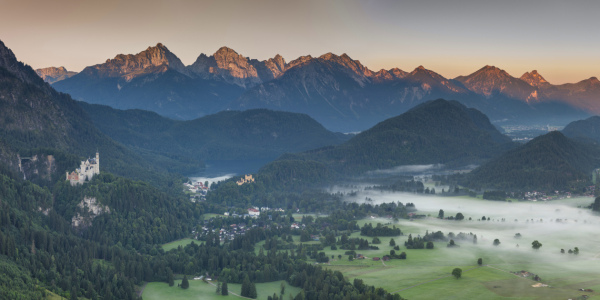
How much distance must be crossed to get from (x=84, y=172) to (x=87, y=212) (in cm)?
1414

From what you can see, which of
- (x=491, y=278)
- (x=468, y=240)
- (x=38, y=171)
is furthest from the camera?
(x=38, y=171)

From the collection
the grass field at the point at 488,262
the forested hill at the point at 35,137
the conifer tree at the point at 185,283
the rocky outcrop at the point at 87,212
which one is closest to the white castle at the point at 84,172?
the forested hill at the point at 35,137

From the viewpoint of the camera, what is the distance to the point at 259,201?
180000mm

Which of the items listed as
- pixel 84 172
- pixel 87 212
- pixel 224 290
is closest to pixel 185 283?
pixel 224 290

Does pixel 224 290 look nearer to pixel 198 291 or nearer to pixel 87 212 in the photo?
pixel 198 291

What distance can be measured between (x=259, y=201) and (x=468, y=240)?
69880mm

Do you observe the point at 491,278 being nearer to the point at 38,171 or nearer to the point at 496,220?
the point at 496,220

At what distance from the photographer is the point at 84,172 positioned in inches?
5561

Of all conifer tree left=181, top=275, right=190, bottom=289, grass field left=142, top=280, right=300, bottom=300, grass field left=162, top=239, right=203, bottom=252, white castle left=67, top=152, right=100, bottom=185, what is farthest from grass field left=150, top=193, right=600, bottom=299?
white castle left=67, top=152, right=100, bottom=185

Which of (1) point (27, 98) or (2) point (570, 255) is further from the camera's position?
(1) point (27, 98)

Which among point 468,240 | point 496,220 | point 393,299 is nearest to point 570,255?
point 468,240

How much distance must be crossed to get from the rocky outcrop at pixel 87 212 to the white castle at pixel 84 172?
862cm

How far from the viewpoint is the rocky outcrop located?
422 ft

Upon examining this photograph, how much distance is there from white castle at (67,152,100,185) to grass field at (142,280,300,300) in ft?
151
